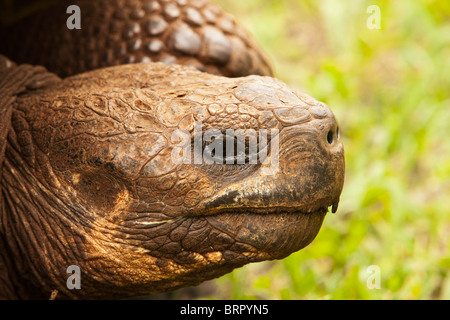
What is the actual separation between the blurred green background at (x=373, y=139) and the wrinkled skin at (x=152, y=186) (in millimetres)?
913

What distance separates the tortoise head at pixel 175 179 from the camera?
6.13ft

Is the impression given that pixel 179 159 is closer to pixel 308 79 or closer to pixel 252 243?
pixel 252 243

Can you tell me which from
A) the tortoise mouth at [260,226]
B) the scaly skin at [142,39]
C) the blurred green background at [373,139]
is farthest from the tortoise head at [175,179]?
the blurred green background at [373,139]

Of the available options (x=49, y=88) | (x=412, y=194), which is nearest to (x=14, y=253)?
(x=49, y=88)

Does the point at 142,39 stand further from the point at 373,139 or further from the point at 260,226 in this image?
the point at 373,139

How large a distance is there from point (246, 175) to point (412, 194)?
2121 millimetres

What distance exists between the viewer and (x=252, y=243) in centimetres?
191

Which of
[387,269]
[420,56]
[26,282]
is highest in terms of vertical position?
[420,56]

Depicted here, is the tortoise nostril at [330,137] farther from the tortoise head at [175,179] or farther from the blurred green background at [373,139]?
the blurred green background at [373,139]

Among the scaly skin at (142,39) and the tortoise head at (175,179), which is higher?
the scaly skin at (142,39)

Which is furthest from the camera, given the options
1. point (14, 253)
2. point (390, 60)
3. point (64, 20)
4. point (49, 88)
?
point (390, 60)

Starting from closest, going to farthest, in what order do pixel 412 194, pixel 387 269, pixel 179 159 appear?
pixel 179 159, pixel 387 269, pixel 412 194

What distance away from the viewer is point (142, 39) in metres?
2.65

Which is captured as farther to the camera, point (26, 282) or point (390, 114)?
point (390, 114)
